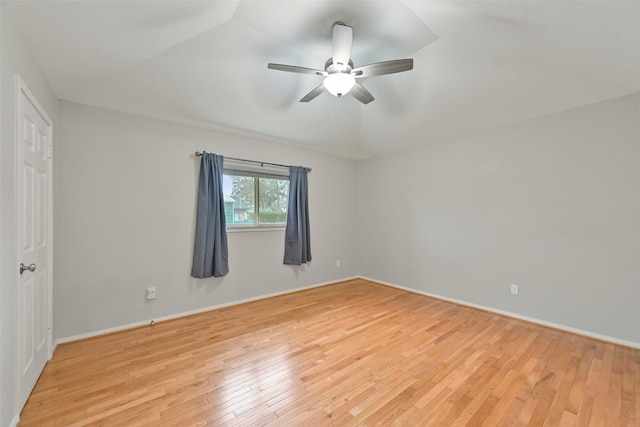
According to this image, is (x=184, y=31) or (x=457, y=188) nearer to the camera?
(x=184, y=31)

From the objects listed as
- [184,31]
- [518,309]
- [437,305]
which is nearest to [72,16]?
[184,31]

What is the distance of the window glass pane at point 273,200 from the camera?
397 centimetres

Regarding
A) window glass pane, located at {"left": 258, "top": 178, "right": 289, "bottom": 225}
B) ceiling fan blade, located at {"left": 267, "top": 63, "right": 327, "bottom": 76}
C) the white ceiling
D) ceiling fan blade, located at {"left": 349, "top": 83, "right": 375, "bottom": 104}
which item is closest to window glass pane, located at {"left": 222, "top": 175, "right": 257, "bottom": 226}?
window glass pane, located at {"left": 258, "top": 178, "right": 289, "bottom": 225}

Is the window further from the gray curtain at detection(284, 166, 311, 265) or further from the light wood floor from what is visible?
the light wood floor

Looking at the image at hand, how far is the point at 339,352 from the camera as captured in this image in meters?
2.35

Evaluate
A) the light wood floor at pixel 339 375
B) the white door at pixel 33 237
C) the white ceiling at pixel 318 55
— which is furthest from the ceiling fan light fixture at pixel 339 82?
the light wood floor at pixel 339 375

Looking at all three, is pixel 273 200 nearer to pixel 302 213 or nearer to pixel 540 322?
pixel 302 213

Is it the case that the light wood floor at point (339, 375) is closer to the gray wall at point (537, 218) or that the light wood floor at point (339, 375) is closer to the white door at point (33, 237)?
the white door at point (33, 237)

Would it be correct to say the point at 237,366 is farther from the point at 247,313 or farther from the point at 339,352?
the point at 247,313

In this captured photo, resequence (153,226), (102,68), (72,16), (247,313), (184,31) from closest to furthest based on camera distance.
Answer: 1. (72,16)
2. (184,31)
3. (102,68)
4. (153,226)
5. (247,313)

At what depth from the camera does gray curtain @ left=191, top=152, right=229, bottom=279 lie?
3213 millimetres

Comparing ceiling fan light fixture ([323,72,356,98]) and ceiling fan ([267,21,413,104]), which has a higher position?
ceiling fan ([267,21,413,104])

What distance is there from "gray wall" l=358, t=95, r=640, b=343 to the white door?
4197 millimetres

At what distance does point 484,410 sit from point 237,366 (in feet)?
5.74
